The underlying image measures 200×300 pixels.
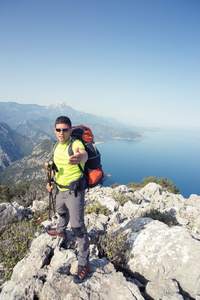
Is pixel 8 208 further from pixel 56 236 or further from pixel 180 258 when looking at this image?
pixel 180 258

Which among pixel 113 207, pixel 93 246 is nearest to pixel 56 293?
pixel 93 246

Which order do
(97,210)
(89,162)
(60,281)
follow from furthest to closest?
(97,210) < (89,162) < (60,281)

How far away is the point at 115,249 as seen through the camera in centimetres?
417

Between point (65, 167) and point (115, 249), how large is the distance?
290 centimetres

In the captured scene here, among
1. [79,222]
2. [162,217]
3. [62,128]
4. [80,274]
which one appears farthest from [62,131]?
[162,217]

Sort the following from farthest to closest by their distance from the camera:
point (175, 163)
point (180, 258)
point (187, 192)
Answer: point (175, 163)
point (187, 192)
point (180, 258)

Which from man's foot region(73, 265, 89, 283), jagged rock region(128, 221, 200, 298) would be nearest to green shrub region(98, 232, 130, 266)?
jagged rock region(128, 221, 200, 298)

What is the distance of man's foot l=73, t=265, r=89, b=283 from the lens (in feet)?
10.0

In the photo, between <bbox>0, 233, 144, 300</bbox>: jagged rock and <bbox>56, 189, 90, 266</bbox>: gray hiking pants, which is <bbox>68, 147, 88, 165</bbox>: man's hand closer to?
<bbox>56, 189, 90, 266</bbox>: gray hiking pants

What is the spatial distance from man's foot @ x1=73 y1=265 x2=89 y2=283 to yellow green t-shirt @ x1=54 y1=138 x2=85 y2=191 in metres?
1.81

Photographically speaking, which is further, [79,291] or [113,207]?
[113,207]

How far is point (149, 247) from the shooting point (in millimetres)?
4340

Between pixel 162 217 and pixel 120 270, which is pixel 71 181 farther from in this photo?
pixel 162 217

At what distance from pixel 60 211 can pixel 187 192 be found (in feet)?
403
